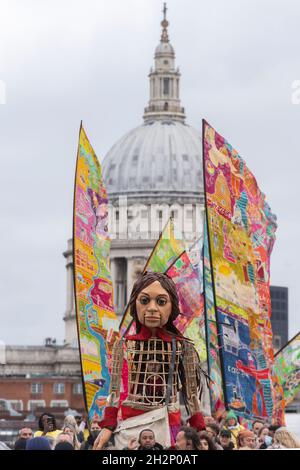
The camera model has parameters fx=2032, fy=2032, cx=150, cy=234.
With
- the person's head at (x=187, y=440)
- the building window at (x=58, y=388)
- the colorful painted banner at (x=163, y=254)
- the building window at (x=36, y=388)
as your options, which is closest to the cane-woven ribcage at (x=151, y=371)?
the person's head at (x=187, y=440)

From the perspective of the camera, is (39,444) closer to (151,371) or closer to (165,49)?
(151,371)

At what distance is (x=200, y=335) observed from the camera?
44844mm

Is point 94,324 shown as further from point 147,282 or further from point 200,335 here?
point 147,282

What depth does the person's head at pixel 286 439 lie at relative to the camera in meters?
22.8

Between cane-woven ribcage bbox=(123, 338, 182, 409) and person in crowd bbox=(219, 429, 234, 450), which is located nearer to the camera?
cane-woven ribcage bbox=(123, 338, 182, 409)

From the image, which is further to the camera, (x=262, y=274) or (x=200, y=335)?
(x=200, y=335)

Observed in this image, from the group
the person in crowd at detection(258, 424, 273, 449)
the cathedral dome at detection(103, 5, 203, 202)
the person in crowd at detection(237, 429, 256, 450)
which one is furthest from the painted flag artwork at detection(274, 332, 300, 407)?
the cathedral dome at detection(103, 5, 203, 202)

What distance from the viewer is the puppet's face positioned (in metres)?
22.7

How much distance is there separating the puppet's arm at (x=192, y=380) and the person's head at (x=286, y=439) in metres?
0.96

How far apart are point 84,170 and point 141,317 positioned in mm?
15316

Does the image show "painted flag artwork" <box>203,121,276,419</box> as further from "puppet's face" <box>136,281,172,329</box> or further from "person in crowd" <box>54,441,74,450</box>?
"person in crowd" <box>54,441,74,450</box>

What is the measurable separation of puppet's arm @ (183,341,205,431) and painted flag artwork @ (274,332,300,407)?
21.6 m

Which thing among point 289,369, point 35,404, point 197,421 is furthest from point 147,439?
point 35,404
